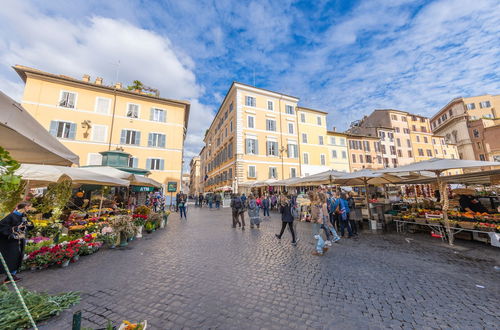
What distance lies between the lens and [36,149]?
2299 mm

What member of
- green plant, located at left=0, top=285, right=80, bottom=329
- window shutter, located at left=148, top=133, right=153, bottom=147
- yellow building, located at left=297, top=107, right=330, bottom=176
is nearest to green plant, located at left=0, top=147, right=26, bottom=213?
green plant, located at left=0, top=285, right=80, bottom=329

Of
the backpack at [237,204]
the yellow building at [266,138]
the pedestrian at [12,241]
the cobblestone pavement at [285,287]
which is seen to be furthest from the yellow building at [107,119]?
the pedestrian at [12,241]

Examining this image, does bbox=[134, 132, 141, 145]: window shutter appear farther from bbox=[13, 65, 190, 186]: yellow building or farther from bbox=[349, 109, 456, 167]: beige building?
bbox=[349, 109, 456, 167]: beige building

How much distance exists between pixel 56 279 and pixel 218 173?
27.1m

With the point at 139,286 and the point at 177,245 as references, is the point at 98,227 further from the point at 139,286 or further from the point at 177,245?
the point at 139,286

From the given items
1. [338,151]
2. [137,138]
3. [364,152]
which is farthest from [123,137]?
[364,152]

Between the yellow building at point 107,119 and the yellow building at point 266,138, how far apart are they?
6.32 metres

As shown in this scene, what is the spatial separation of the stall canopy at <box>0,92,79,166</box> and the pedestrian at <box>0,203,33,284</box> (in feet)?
7.36

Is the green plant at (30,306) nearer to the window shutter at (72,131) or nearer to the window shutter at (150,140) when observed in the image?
the window shutter at (150,140)

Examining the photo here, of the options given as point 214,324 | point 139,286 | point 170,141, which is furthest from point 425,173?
point 170,141

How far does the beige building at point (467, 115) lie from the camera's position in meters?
37.3

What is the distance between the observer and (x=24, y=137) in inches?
75.0

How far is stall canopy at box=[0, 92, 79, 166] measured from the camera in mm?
1665

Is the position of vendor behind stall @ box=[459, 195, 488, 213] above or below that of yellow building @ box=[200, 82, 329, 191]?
below
